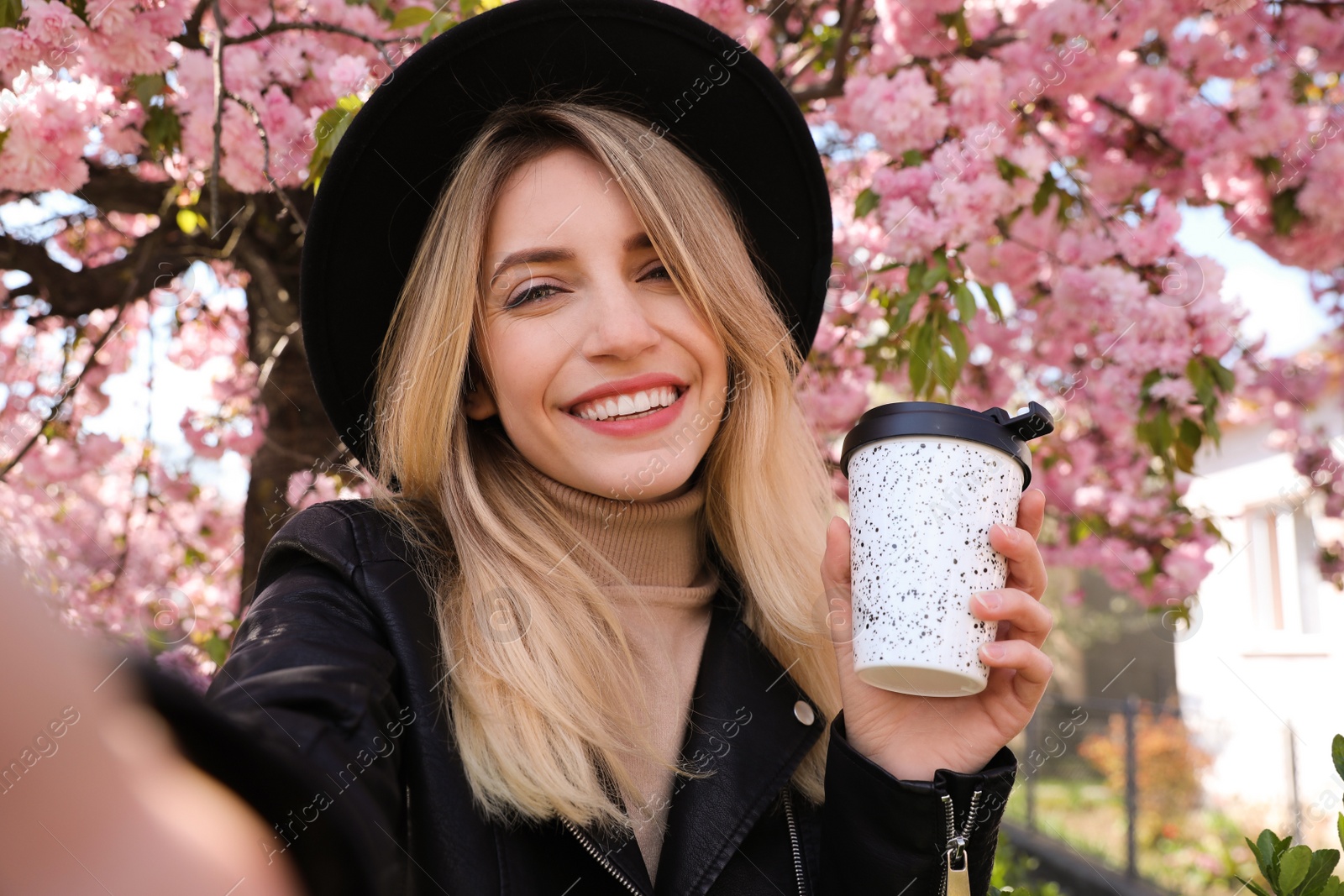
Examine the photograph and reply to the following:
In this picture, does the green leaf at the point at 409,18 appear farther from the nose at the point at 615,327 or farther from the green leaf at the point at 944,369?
the green leaf at the point at 944,369

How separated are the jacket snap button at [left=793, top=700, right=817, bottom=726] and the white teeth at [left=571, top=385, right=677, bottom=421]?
0.49 m

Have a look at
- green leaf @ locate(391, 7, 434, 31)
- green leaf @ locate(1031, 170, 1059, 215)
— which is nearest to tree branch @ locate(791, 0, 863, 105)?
green leaf @ locate(1031, 170, 1059, 215)

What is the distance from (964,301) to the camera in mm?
2203

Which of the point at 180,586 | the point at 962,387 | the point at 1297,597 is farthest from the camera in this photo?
the point at 1297,597

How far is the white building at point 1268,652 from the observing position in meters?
6.35

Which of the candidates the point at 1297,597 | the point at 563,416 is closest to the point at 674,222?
the point at 563,416

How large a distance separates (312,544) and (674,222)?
0.71 m

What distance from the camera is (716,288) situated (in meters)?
1.54

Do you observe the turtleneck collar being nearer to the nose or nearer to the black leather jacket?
the black leather jacket

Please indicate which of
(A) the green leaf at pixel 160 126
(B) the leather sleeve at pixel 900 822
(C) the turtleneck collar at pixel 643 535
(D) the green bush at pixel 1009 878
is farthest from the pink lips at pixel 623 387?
(A) the green leaf at pixel 160 126

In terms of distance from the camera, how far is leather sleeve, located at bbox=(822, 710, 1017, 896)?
1238mm

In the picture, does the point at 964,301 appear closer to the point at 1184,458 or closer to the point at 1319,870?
the point at 1184,458

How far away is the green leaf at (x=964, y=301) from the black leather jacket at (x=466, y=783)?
1.00 m

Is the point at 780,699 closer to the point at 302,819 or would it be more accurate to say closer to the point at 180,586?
the point at 302,819
